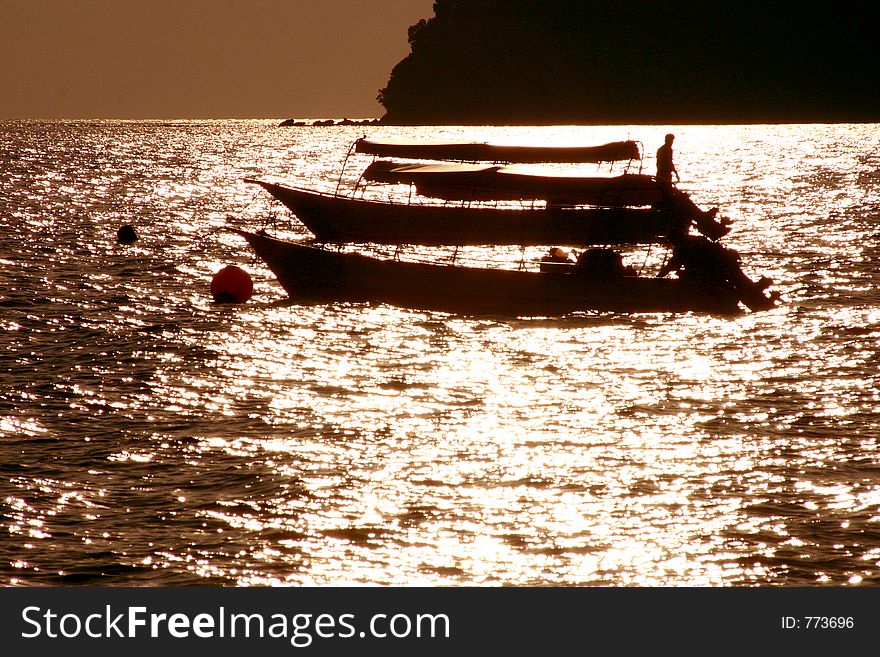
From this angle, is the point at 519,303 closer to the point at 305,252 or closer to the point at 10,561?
the point at 305,252

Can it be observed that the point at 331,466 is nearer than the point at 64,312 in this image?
Yes

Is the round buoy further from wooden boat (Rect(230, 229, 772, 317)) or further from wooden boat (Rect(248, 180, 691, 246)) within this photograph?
wooden boat (Rect(248, 180, 691, 246))

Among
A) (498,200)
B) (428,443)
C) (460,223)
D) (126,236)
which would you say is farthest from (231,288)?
(126,236)

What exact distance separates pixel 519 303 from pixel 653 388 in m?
8.87

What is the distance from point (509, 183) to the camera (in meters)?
31.3

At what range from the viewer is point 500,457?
53.6 ft

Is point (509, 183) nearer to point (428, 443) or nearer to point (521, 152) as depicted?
point (521, 152)

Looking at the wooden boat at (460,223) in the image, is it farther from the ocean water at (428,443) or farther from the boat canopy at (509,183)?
the ocean water at (428,443)

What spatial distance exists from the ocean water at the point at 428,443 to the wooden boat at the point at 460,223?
9.80 meters

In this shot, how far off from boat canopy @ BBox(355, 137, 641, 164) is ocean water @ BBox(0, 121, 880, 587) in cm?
631

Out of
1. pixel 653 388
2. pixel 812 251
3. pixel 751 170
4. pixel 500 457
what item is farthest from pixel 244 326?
pixel 751 170

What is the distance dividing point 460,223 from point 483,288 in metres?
14.4

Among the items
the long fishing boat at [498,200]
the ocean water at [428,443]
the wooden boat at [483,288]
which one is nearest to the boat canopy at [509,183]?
the long fishing boat at [498,200]

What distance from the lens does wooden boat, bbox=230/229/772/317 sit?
2906cm
